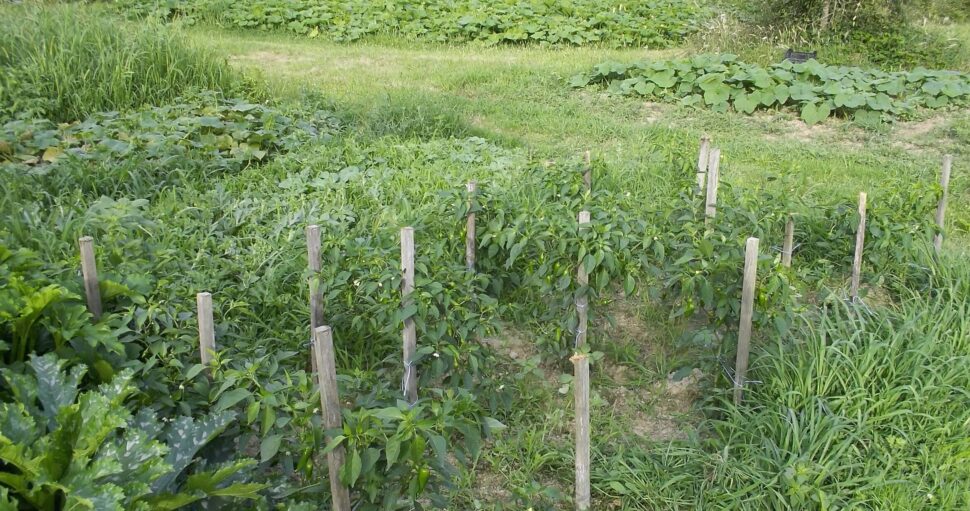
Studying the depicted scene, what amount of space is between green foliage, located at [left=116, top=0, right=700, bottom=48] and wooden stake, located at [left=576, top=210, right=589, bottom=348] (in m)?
8.82

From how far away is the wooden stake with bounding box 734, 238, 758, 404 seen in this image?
348 cm

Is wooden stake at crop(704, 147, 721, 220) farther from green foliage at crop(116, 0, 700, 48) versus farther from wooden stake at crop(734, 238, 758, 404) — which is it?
green foliage at crop(116, 0, 700, 48)

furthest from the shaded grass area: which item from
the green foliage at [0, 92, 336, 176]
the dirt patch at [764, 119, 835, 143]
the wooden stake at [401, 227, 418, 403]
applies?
the green foliage at [0, 92, 336, 176]

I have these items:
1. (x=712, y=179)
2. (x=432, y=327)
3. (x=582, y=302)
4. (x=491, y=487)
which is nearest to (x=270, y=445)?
(x=432, y=327)

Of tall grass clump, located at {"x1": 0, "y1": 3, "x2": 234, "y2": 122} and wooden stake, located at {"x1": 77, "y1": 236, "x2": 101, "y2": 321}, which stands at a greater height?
tall grass clump, located at {"x1": 0, "y1": 3, "x2": 234, "y2": 122}

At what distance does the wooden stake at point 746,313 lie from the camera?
3.48m

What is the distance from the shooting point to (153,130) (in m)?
5.83

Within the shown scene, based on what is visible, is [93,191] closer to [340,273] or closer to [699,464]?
[340,273]

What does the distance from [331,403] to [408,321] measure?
2.50 ft

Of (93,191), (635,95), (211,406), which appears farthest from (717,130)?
(211,406)

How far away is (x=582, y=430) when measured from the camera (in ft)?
9.89

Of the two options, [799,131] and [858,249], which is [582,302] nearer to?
[858,249]

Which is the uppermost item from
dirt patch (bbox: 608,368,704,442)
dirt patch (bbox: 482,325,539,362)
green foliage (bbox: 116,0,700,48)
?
green foliage (bbox: 116,0,700,48)

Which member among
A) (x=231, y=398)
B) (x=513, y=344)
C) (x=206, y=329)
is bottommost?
(x=513, y=344)
